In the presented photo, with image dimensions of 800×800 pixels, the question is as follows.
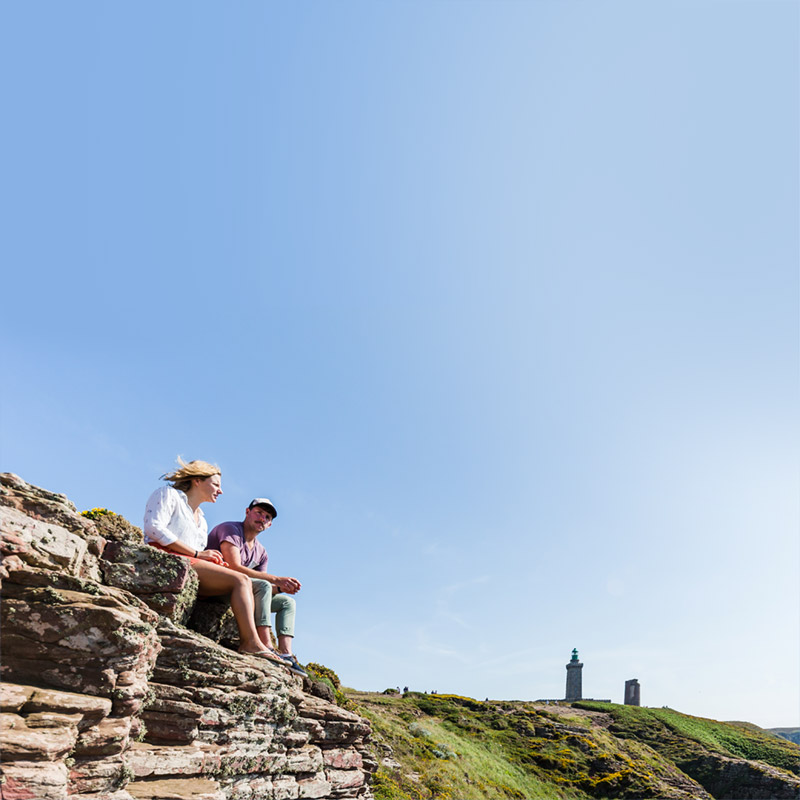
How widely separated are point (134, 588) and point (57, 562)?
1.21 meters

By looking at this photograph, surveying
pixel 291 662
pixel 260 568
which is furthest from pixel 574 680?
pixel 260 568

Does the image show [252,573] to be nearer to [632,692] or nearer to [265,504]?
[265,504]

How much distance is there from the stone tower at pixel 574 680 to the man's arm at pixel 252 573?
2622 inches

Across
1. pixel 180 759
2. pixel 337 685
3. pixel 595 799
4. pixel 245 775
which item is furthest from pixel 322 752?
pixel 595 799

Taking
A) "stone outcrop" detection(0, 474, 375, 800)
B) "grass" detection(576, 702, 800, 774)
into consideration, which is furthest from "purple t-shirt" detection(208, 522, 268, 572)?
"grass" detection(576, 702, 800, 774)

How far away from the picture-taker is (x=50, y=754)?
418 cm

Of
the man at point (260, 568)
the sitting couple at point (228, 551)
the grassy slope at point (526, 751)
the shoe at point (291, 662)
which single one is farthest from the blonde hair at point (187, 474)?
the grassy slope at point (526, 751)

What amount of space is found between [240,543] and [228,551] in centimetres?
32

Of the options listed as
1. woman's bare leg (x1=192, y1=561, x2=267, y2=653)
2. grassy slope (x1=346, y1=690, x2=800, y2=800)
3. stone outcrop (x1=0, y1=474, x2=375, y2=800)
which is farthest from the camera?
grassy slope (x1=346, y1=690, x2=800, y2=800)

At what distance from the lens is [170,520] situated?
7137 mm

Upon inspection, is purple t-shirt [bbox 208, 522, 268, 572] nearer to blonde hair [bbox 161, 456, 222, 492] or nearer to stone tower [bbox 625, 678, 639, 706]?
blonde hair [bbox 161, 456, 222, 492]

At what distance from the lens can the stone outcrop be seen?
4.43 metres

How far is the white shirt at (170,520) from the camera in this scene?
6.85 m

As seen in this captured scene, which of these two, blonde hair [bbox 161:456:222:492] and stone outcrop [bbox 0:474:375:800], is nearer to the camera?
stone outcrop [bbox 0:474:375:800]
